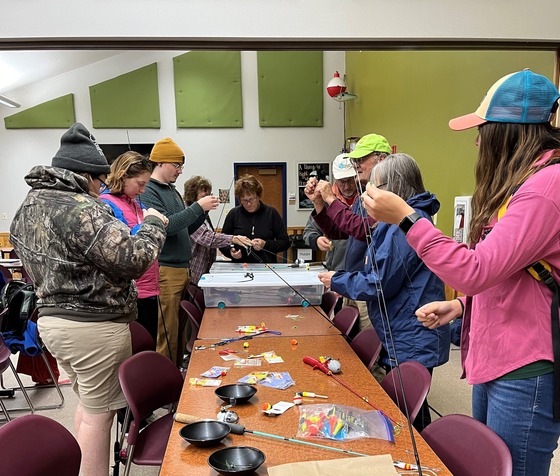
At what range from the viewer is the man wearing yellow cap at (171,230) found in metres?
2.67

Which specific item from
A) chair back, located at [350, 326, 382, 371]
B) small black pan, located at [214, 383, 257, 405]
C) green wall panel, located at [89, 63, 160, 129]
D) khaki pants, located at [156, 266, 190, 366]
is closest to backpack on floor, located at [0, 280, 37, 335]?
khaki pants, located at [156, 266, 190, 366]

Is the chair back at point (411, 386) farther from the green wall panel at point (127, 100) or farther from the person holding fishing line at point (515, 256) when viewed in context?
the green wall panel at point (127, 100)

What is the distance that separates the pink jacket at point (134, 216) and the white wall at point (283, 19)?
895 millimetres

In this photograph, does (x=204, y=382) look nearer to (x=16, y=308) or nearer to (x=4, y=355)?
(x=4, y=355)

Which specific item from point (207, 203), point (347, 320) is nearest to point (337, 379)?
point (347, 320)

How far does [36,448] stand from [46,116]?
→ 7102 millimetres

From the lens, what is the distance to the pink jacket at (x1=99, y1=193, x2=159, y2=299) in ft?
7.50

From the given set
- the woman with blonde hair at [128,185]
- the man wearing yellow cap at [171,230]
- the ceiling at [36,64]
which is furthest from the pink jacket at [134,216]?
the ceiling at [36,64]

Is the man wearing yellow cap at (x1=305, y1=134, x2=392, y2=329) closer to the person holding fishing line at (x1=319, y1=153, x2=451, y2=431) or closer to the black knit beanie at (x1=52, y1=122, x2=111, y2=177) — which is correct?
the person holding fishing line at (x1=319, y1=153, x2=451, y2=431)

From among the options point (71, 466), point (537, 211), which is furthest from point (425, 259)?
point (71, 466)

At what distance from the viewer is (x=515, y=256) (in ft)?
3.20

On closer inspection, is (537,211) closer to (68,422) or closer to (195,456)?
(195,456)

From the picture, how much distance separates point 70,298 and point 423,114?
12.8ft

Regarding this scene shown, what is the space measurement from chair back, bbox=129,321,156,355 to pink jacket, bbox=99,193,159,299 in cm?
28
